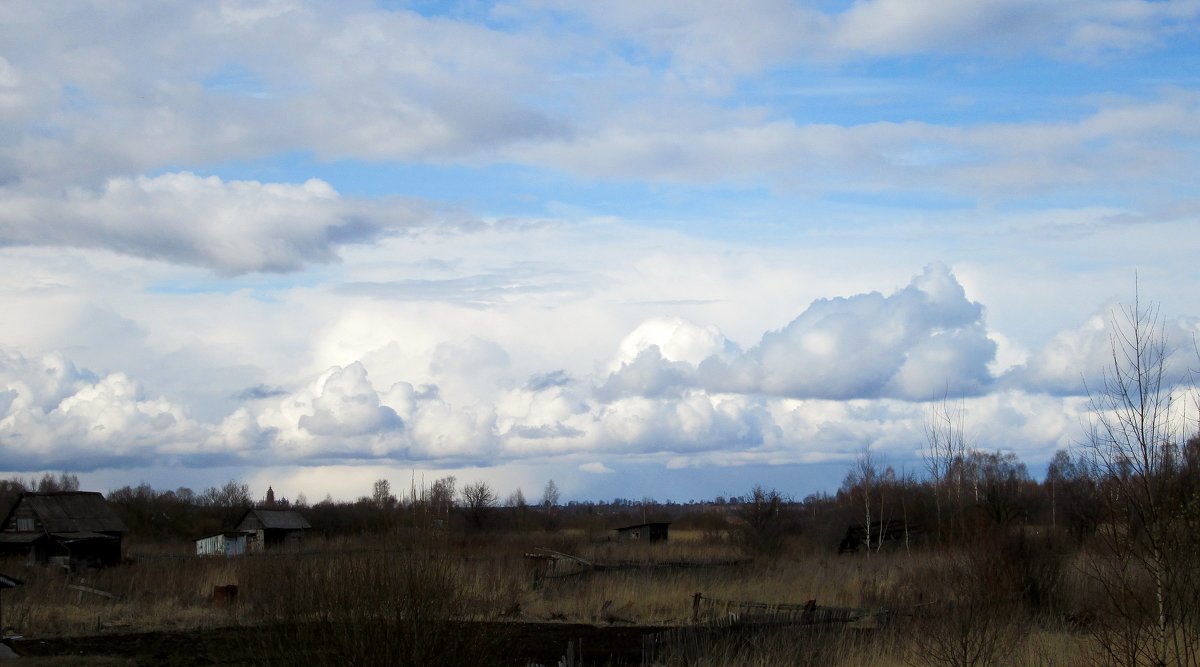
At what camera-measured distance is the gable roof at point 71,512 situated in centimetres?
4784

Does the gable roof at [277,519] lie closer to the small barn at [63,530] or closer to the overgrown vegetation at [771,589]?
the small barn at [63,530]

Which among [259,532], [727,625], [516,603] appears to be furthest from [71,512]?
[727,625]

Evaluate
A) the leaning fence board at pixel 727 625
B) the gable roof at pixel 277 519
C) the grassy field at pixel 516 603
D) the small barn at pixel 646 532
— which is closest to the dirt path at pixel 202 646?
the grassy field at pixel 516 603

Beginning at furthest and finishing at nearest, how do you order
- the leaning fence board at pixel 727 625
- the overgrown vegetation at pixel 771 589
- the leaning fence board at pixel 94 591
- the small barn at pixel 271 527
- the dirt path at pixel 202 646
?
the small barn at pixel 271 527, the leaning fence board at pixel 94 591, the dirt path at pixel 202 646, the leaning fence board at pixel 727 625, the overgrown vegetation at pixel 771 589

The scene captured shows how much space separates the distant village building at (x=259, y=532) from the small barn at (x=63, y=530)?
35.6 ft

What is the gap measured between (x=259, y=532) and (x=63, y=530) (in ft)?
53.3

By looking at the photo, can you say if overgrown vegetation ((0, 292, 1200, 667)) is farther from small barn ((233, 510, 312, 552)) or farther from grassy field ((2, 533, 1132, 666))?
small barn ((233, 510, 312, 552))

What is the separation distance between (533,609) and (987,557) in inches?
501

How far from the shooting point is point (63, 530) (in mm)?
47812

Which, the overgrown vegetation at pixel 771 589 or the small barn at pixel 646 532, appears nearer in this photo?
the overgrown vegetation at pixel 771 589

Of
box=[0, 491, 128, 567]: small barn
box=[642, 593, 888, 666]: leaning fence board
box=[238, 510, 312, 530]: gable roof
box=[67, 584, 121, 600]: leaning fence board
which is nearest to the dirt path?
box=[642, 593, 888, 666]: leaning fence board

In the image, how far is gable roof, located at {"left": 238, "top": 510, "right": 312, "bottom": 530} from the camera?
64000mm

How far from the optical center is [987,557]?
20.9 metres

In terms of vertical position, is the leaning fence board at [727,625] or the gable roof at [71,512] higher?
the gable roof at [71,512]
